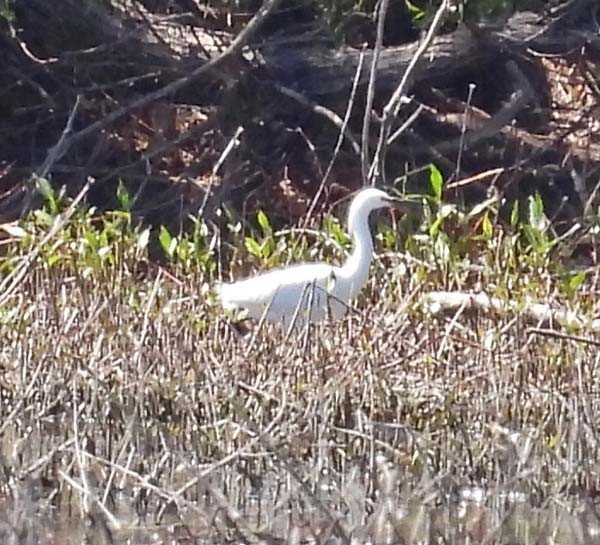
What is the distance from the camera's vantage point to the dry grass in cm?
575

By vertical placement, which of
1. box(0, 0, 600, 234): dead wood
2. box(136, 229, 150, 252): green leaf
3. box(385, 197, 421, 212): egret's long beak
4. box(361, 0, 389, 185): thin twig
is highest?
box(0, 0, 600, 234): dead wood

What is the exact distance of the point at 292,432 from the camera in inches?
234

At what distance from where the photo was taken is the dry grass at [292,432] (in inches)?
226

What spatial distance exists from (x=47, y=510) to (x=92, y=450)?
394 mm

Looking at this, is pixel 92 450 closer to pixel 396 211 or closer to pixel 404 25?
pixel 396 211

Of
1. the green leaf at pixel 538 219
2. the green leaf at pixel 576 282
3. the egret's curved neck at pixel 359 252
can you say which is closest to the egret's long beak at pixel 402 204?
the egret's curved neck at pixel 359 252

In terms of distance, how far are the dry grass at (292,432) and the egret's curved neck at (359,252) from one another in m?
0.88

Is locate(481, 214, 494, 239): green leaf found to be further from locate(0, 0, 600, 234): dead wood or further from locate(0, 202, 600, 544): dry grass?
locate(0, 202, 600, 544): dry grass

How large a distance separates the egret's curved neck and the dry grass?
88 centimetres

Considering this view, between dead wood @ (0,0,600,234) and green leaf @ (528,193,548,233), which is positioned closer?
green leaf @ (528,193,548,233)

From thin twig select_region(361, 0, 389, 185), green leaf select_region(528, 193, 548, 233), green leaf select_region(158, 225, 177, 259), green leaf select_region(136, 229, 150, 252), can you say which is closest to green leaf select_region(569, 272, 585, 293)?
green leaf select_region(528, 193, 548, 233)

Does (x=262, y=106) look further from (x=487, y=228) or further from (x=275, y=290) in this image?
(x=275, y=290)

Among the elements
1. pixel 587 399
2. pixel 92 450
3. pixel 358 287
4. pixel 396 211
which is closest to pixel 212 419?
pixel 92 450

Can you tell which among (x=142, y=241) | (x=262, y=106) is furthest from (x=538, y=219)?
(x=262, y=106)
